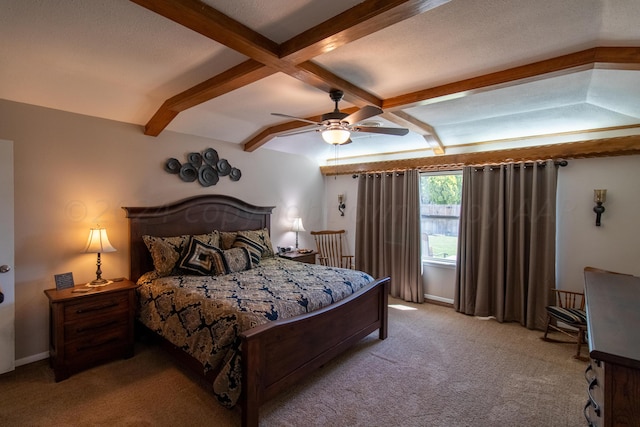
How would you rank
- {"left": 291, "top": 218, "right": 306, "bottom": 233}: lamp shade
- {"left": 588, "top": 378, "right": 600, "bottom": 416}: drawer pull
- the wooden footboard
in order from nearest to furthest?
{"left": 588, "top": 378, "right": 600, "bottom": 416}: drawer pull → the wooden footboard → {"left": 291, "top": 218, "right": 306, "bottom": 233}: lamp shade

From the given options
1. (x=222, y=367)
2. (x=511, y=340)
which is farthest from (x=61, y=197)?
(x=511, y=340)

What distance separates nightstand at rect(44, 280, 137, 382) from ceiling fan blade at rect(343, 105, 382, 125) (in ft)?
8.53

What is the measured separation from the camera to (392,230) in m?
4.96

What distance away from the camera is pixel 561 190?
368cm

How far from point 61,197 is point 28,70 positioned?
1.12 meters

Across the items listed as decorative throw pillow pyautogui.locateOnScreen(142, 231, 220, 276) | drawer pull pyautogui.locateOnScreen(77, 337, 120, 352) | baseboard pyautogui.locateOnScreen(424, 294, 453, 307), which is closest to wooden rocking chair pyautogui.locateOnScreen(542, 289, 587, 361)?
baseboard pyautogui.locateOnScreen(424, 294, 453, 307)

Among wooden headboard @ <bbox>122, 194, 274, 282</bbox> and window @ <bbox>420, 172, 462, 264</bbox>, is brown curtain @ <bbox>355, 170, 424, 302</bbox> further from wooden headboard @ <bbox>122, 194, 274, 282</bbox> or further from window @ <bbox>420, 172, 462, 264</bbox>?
wooden headboard @ <bbox>122, 194, 274, 282</bbox>

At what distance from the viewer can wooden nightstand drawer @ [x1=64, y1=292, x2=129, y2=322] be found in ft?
8.51

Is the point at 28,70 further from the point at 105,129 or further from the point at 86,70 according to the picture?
the point at 105,129

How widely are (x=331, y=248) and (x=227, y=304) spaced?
3.43m

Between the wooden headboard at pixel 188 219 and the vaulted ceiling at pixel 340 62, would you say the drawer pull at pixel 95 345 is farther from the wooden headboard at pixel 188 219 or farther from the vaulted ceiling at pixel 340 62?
the vaulted ceiling at pixel 340 62

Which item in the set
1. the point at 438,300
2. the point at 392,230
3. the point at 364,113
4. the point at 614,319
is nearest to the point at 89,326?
the point at 364,113

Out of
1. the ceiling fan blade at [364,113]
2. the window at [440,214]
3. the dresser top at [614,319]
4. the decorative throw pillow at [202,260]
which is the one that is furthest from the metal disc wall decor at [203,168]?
the dresser top at [614,319]

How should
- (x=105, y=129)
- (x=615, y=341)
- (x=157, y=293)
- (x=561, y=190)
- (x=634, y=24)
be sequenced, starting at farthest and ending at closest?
(x=561, y=190) → (x=105, y=129) → (x=157, y=293) → (x=634, y=24) → (x=615, y=341)
